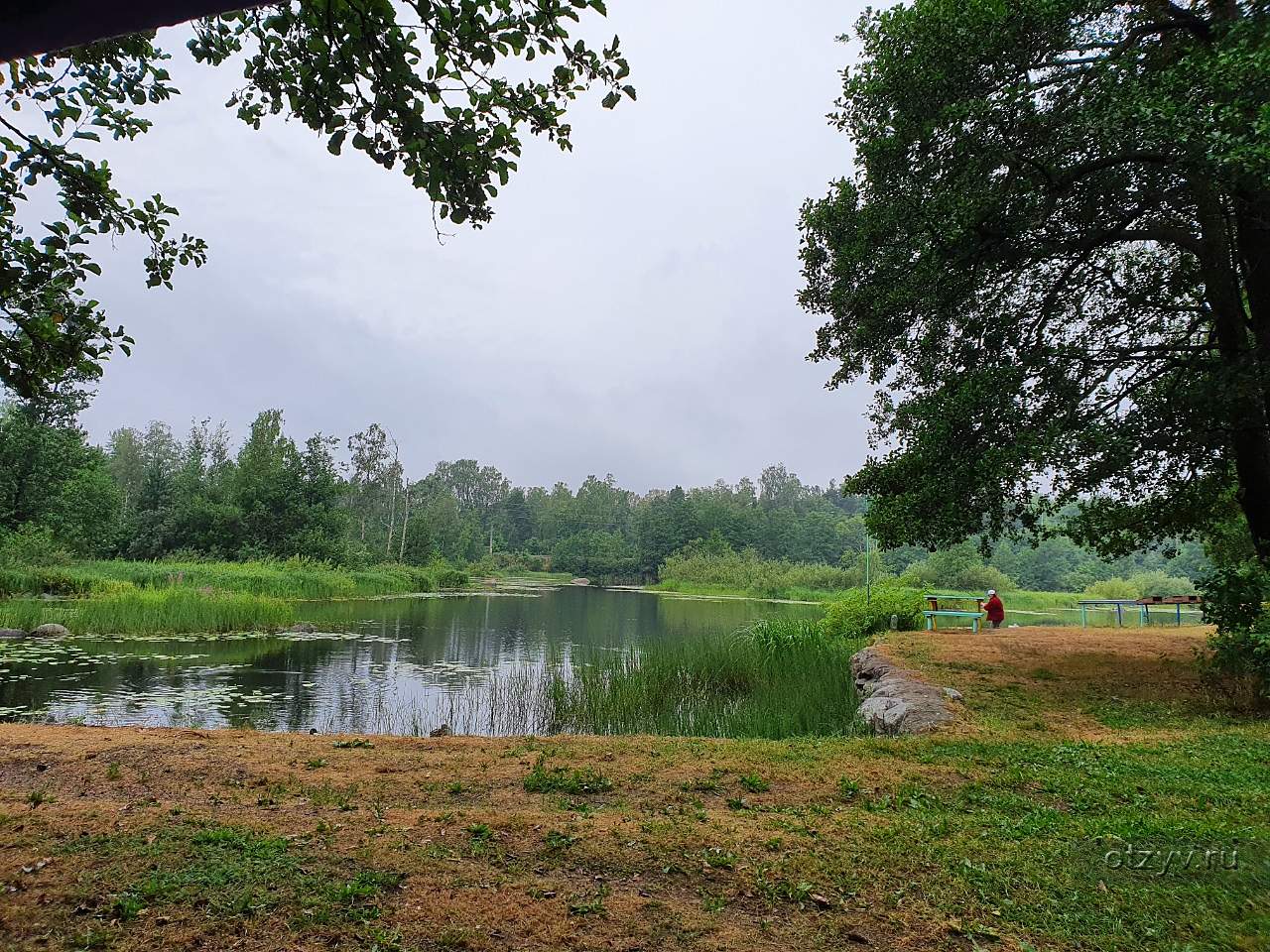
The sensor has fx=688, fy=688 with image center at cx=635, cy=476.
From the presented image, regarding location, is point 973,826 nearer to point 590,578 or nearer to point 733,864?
point 733,864

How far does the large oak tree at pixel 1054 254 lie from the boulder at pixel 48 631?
16.6 meters

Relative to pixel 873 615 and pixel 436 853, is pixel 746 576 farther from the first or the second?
pixel 436 853

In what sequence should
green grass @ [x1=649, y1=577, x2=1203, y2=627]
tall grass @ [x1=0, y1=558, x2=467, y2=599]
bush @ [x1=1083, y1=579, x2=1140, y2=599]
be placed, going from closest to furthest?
tall grass @ [x1=0, y1=558, x2=467, y2=599] < green grass @ [x1=649, y1=577, x2=1203, y2=627] < bush @ [x1=1083, y1=579, x2=1140, y2=599]

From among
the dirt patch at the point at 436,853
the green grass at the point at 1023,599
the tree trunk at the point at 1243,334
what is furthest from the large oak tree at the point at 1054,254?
the green grass at the point at 1023,599

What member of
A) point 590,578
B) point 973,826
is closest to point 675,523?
point 590,578

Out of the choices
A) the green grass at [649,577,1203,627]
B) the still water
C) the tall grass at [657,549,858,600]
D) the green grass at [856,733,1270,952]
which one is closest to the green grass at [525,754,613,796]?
the green grass at [856,733,1270,952]

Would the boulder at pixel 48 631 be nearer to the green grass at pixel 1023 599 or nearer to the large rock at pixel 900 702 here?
the large rock at pixel 900 702

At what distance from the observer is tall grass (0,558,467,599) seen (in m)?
19.6

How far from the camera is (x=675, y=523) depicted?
74.5 m

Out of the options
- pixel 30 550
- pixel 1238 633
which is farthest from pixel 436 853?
pixel 30 550

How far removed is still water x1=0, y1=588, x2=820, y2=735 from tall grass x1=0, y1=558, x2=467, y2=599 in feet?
15.6

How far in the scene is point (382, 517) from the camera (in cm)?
6350

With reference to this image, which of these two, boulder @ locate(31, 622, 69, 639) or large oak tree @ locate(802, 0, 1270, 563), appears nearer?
large oak tree @ locate(802, 0, 1270, 563)

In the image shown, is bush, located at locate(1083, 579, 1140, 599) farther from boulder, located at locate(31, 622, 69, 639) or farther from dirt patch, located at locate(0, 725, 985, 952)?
boulder, located at locate(31, 622, 69, 639)
